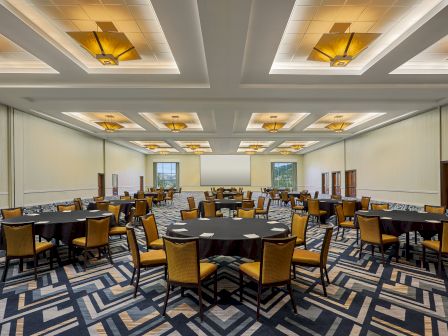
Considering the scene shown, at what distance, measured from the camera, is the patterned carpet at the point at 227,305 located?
8.71 feet

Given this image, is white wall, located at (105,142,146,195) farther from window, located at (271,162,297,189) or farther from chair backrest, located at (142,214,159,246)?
chair backrest, located at (142,214,159,246)

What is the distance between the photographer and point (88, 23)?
4129 millimetres

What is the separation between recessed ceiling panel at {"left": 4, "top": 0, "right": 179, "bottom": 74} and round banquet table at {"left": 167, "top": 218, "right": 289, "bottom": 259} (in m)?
3.02

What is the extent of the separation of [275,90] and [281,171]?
55.3 ft

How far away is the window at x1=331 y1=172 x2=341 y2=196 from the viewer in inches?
589

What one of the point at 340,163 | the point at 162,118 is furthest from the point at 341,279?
the point at 340,163

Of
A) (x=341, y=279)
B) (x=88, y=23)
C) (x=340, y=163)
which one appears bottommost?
(x=341, y=279)

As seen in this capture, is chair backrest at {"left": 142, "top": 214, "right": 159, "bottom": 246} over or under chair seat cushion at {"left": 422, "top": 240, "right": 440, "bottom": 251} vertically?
over

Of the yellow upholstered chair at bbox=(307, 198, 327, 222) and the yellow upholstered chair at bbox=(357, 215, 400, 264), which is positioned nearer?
the yellow upholstered chair at bbox=(357, 215, 400, 264)

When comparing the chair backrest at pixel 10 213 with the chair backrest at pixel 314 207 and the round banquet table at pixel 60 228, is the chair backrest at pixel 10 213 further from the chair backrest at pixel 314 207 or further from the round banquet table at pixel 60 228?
the chair backrest at pixel 314 207

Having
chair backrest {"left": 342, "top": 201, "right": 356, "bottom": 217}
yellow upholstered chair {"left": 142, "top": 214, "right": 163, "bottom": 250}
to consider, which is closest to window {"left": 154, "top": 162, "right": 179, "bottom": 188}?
chair backrest {"left": 342, "top": 201, "right": 356, "bottom": 217}

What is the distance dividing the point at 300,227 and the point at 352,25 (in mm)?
3216

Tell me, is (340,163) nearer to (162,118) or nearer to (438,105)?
(438,105)

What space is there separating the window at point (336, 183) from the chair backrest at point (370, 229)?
10.6 m
